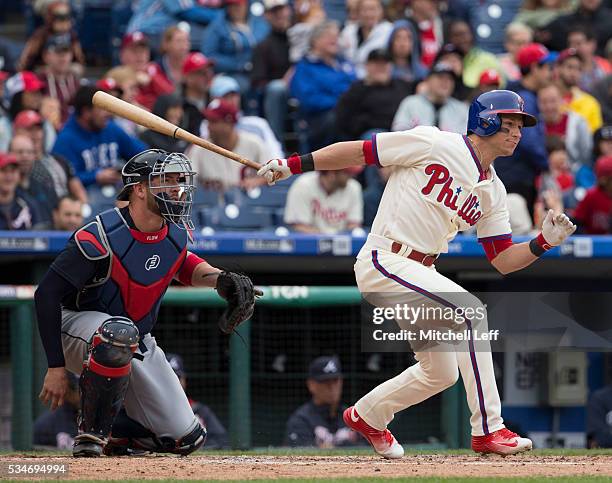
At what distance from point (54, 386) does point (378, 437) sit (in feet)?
4.71

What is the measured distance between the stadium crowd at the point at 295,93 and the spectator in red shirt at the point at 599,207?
0.04 feet

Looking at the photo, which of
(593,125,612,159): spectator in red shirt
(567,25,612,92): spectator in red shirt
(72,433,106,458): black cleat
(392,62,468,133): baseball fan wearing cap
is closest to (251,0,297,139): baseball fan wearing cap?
(392,62,468,133): baseball fan wearing cap

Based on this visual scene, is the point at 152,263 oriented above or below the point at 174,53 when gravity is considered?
below

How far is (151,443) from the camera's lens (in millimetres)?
5875

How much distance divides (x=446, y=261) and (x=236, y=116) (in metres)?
2.21

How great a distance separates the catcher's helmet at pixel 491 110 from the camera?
5.72 m

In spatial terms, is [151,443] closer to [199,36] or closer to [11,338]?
[11,338]

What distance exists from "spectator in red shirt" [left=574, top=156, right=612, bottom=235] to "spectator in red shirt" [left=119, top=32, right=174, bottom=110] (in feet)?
11.3

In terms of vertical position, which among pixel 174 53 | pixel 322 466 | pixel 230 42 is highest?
pixel 230 42

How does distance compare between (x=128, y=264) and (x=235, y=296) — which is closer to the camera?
(x=128, y=264)

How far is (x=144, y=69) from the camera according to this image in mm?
10695

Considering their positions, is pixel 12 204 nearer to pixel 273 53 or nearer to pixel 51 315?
pixel 51 315

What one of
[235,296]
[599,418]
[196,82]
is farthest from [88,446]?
[196,82]

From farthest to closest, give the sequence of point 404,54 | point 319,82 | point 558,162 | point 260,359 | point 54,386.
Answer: point 404,54 → point 319,82 → point 558,162 → point 260,359 → point 54,386
